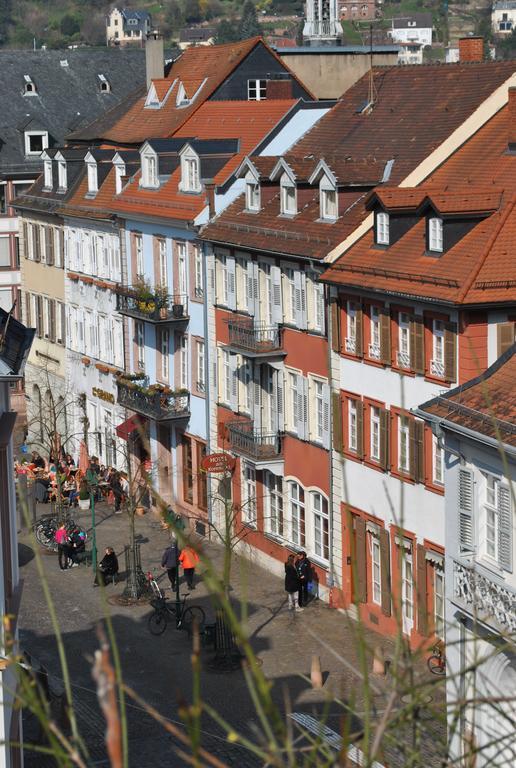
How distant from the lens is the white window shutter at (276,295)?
144 ft

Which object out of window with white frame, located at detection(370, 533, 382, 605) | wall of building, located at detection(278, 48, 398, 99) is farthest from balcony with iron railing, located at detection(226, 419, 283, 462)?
wall of building, located at detection(278, 48, 398, 99)

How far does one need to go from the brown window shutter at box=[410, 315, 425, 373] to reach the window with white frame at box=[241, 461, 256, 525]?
35.2 ft

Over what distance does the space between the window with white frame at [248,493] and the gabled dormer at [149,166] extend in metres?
12.3

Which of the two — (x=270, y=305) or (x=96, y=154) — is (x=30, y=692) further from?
(x=96, y=154)

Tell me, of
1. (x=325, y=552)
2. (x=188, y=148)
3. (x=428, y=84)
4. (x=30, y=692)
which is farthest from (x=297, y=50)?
(x=30, y=692)

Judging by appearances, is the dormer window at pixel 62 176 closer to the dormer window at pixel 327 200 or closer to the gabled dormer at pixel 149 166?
the gabled dormer at pixel 149 166

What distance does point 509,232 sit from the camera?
113 feet

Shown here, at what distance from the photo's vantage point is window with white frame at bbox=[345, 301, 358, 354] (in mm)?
39125

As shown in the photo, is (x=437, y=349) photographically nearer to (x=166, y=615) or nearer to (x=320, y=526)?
(x=320, y=526)

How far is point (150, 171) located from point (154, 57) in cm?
1190

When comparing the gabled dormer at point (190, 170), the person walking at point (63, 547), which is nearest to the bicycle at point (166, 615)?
the person walking at point (63, 547)

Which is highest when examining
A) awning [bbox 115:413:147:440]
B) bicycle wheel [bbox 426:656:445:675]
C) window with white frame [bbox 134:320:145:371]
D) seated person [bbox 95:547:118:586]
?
window with white frame [bbox 134:320:145:371]

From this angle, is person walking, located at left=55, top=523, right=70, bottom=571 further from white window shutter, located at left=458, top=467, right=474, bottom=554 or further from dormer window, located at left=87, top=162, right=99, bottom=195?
white window shutter, located at left=458, top=467, right=474, bottom=554

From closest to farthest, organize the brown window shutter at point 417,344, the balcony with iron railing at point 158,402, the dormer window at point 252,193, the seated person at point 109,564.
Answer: the brown window shutter at point 417,344
the seated person at point 109,564
the dormer window at point 252,193
the balcony with iron railing at point 158,402
